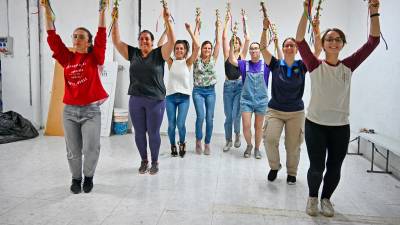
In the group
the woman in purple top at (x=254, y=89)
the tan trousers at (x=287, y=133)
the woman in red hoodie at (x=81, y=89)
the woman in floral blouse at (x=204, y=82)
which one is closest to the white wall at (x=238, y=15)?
the woman in floral blouse at (x=204, y=82)

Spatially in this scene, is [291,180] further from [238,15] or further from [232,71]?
[238,15]

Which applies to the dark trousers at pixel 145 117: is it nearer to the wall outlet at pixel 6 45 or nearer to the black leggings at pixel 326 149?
the black leggings at pixel 326 149

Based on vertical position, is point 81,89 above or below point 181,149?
above

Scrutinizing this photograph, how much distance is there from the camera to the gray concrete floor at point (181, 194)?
97.9 inches

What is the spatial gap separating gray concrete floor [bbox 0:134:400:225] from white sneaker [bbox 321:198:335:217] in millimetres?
53

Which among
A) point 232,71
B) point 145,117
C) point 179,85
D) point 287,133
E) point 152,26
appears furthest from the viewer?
point 152,26

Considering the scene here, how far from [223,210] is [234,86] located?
236 centimetres

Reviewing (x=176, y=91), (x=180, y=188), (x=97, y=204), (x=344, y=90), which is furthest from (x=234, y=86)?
(x=97, y=204)

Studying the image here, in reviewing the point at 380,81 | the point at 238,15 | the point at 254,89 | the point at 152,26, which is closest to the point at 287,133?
the point at 254,89

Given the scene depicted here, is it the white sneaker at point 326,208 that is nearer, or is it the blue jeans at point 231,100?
the white sneaker at point 326,208

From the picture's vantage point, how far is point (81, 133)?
2.92 m

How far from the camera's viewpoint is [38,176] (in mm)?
3418

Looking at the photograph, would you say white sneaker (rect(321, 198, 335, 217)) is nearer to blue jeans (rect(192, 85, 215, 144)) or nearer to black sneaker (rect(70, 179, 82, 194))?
black sneaker (rect(70, 179, 82, 194))

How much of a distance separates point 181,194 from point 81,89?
1239mm
